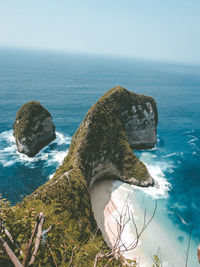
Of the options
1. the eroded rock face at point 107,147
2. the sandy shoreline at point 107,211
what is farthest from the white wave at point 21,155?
the sandy shoreline at point 107,211

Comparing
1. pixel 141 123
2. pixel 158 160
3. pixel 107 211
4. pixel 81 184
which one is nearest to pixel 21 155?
pixel 107 211

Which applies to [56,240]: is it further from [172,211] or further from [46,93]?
[46,93]

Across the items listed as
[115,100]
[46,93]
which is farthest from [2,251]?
[46,93]

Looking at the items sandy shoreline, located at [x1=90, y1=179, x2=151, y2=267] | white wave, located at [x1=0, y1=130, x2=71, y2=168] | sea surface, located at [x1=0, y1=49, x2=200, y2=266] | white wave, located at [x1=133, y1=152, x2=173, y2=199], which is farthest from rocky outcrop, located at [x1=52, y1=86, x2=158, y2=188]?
white wave, located at [x1=0, y1=130, x2=71, y2=168]

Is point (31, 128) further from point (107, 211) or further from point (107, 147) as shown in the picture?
point (107, 211)

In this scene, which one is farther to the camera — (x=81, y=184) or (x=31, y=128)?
(x=31, y=128)

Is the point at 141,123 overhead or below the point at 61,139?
overhead

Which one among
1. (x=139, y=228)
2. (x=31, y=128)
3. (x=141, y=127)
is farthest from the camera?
(x=141, y=127)
